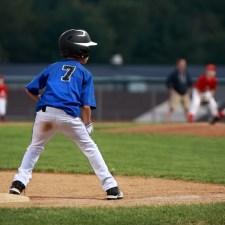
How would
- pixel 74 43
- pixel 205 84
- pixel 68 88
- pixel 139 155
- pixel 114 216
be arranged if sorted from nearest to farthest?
pixel 114 216, pixel 68 88, pixel 74 43, pixel 139 155, pixel 205 84

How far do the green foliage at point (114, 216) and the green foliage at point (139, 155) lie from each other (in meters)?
3.50

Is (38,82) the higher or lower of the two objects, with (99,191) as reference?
higher

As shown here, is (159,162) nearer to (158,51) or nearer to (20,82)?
(20,82)

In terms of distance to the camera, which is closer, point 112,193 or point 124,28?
point 112,193

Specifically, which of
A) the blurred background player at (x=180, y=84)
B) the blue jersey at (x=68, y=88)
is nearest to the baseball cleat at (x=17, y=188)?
the blue jersey at (x=68, y=88)

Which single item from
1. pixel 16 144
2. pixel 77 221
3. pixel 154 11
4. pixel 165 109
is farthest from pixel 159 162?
pixel 154 11

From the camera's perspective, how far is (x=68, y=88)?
10469mm

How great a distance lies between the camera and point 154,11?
84438 mm

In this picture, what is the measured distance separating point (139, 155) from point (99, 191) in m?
5.39

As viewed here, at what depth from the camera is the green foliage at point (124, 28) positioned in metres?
73.4

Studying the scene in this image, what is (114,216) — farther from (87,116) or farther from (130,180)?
(130,180)

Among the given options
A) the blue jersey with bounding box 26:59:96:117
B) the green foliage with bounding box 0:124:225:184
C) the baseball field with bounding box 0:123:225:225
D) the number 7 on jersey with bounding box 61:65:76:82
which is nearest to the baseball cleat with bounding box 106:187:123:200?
the baseball field with bounding box 0:123:225:225

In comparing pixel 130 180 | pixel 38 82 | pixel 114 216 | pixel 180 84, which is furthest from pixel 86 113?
pixel 180 84

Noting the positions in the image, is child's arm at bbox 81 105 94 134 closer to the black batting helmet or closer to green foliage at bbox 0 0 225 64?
the black batting helmet
